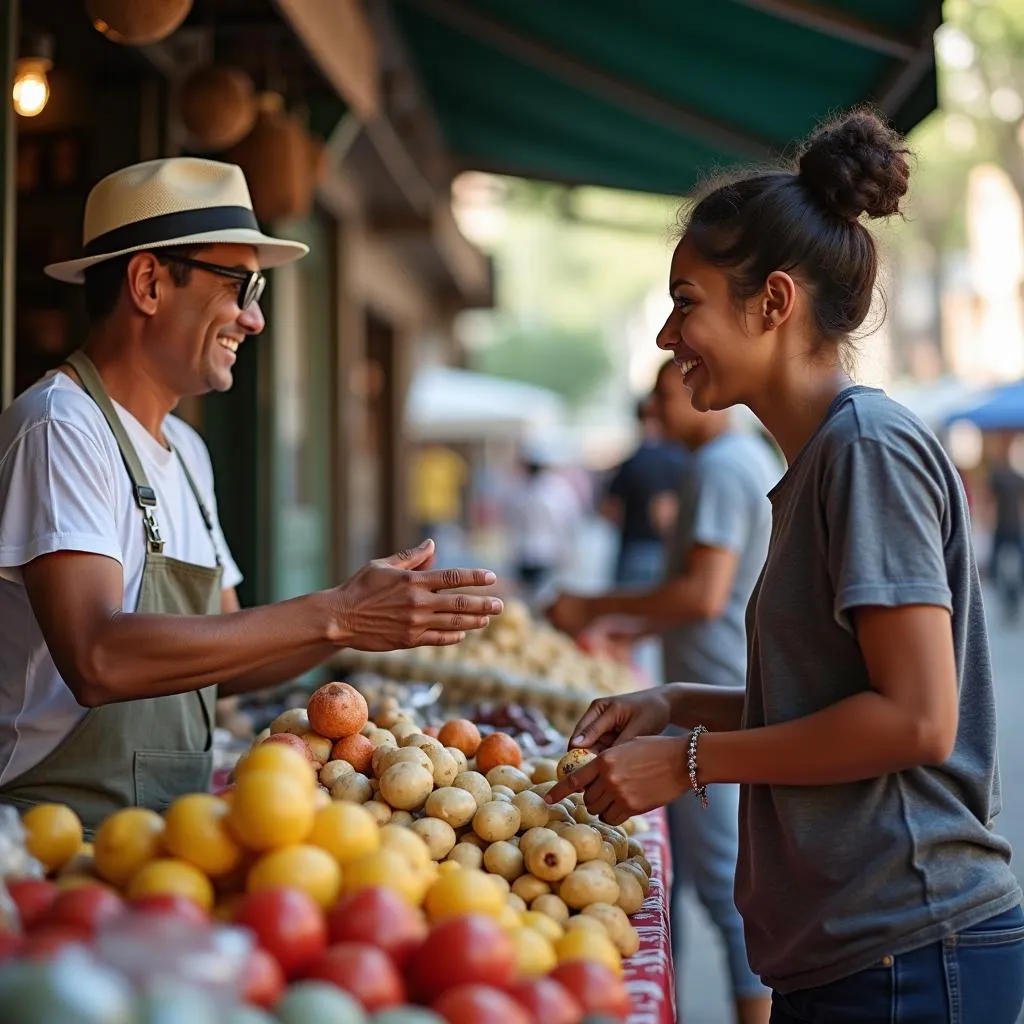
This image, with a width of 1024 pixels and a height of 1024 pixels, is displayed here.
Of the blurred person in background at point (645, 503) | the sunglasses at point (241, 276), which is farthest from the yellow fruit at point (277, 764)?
the blurred person in background at point (645, 503)

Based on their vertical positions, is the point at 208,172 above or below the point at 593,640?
above

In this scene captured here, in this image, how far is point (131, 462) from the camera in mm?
2551

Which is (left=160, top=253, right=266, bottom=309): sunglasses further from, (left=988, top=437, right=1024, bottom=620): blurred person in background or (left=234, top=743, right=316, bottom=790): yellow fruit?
(left=988, top=437, right=1024, bottom=620): blurred person in background

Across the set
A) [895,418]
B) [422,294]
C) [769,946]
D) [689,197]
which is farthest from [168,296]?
[422,294]

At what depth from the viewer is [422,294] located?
14750 millimetres

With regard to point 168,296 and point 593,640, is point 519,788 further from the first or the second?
point 593,640

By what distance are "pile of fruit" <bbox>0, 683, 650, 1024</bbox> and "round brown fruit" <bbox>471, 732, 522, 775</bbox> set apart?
0.17 m

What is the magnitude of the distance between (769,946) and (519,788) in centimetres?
59

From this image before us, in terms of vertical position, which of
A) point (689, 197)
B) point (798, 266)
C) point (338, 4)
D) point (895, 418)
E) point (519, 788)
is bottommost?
point (519, 788)

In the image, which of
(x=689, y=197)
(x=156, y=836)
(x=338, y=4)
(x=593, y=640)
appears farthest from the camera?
(x=593, y=640)

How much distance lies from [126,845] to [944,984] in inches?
Answer: 45.4

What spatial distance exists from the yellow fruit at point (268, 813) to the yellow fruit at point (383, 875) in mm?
84

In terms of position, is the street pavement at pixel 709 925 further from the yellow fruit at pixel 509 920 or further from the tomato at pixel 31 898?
the tomato at pixel 31 898

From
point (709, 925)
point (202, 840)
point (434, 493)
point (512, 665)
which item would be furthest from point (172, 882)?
point (434, 493)
